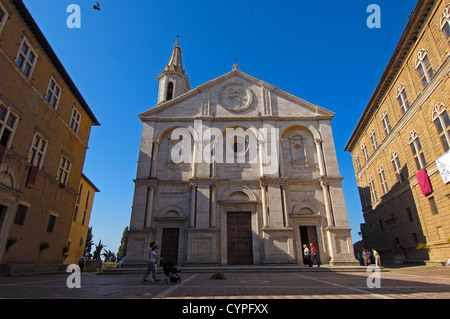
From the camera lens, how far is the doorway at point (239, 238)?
2139 centimetres

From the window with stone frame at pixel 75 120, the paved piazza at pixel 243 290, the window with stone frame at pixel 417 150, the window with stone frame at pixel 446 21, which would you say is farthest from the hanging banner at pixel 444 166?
the window with stone frame at pixel 75 120

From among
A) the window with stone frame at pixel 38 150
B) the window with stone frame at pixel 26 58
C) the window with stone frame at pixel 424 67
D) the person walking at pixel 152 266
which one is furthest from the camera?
the window with stone frame at pixel 424 67

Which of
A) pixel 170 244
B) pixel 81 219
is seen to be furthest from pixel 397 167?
pixel 81 219

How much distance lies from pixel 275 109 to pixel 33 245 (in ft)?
73.6

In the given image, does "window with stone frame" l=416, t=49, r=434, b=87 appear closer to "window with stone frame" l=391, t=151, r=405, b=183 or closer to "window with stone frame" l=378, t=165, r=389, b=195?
"window with stone frame" l=391, t=151, r=405, b=183

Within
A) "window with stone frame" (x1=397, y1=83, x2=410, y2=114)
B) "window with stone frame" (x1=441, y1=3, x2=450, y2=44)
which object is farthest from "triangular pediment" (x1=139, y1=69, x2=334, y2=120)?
"window with stone frame" (x1=441, y1=3, x2=450, y2=44)

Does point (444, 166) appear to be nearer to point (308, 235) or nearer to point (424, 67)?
point (424, 67)

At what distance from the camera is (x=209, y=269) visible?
18.1 m

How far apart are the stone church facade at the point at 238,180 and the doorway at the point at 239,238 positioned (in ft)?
0.26

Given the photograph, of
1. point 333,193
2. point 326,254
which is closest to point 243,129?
point 333,193

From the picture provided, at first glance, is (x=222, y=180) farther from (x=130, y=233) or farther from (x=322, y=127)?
(x=322, y=127)

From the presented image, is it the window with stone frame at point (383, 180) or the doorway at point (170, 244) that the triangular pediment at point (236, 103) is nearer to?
the doorway at point (170, 244)

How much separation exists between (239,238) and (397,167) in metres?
18.2

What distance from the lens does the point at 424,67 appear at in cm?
2095
